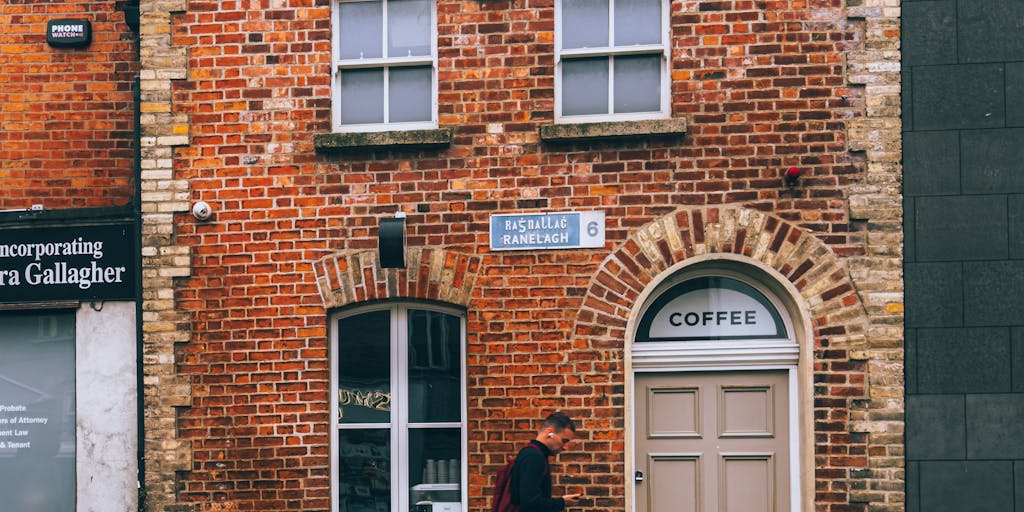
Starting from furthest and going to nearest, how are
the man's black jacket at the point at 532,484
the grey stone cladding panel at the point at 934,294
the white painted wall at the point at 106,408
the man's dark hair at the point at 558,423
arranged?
the white painted wall at the point at 106,408, the grey stone cladding panel at the point at 934,294, the man's dark hair at the point at 558,423, the man's black jacket at the point at 532,484

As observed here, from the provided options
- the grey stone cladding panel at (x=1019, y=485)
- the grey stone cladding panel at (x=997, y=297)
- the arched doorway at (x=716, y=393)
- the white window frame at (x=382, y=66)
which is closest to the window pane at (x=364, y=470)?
the arched doorway at (x=716, y=393)

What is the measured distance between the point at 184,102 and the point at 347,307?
210 centimetres

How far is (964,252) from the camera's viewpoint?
8.04m

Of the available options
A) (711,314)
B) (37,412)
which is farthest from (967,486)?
(37,412)

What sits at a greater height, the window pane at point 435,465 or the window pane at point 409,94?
the window pane at point 409,94

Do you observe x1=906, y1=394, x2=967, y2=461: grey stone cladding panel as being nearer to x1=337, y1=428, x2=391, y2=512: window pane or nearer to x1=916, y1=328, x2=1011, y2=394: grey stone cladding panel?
x1=916, y1=328, x2=1011, y2=394: grey stone cladding panel

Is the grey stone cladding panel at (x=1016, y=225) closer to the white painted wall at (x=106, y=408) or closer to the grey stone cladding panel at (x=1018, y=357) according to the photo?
the grey stone cladding panel at (x=1018, y=357)

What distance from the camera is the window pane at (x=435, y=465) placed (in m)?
8.68

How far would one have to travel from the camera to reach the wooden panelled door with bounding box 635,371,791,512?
8.40 metres

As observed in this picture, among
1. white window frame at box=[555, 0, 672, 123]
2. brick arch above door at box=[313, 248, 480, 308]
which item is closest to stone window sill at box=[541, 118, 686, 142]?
white window frame at box=[555, 0, 672, 123]

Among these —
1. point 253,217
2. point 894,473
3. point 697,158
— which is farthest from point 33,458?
point 894,473

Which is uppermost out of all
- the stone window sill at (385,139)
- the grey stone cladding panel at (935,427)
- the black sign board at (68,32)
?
the black sign board at (68,32)

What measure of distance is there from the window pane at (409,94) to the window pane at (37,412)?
331cm

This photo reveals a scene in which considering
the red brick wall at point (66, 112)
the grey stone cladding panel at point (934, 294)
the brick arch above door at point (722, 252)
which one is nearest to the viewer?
the grey stone cladding panel at point (934, 294)
